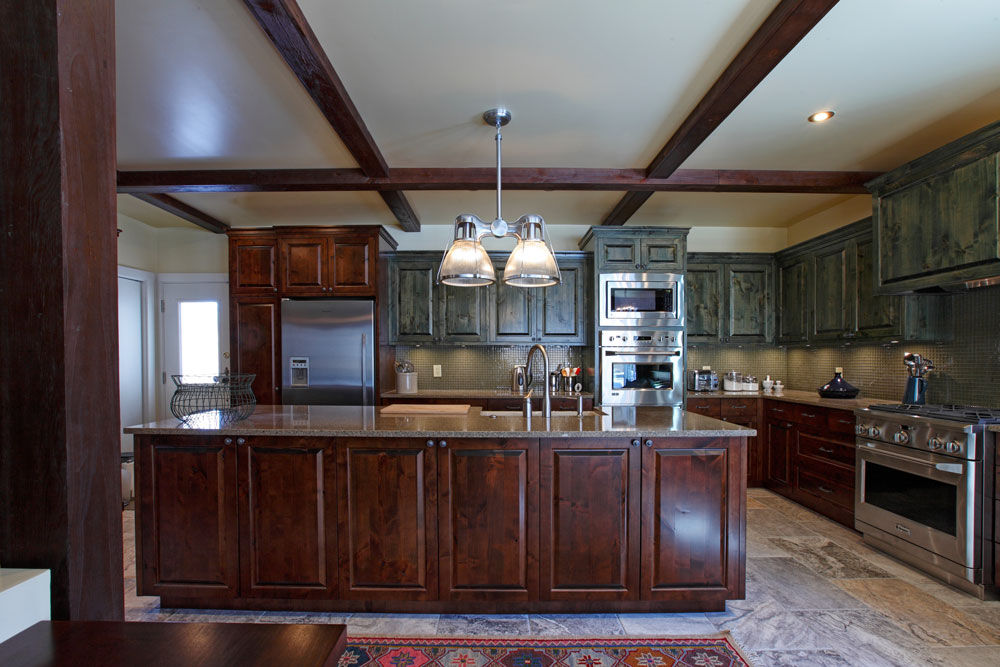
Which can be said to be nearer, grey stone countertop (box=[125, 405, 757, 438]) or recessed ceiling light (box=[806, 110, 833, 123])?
grey stone countertop (box=[125, 405, 757, 438])

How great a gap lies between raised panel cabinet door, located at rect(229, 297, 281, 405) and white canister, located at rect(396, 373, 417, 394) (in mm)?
1117

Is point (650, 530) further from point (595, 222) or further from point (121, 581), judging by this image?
point (595, 222)

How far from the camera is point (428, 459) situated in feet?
7.29

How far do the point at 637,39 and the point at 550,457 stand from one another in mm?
1871

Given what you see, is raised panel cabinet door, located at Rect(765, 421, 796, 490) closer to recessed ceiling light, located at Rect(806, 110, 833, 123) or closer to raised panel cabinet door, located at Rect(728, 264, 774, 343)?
raised panel cabinet door, located at Rect(728, 264, 774, 343)

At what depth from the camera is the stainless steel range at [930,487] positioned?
2.43 metres

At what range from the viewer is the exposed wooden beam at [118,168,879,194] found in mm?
3389

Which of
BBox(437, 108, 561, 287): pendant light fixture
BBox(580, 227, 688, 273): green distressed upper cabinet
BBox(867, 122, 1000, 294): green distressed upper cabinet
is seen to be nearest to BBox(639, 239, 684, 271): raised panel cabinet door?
BBox(580, 227, 688, 273): green distressed upper cabinet

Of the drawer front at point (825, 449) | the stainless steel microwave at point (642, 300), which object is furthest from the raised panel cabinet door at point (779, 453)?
the stainless steel microwave at point (642, 300)

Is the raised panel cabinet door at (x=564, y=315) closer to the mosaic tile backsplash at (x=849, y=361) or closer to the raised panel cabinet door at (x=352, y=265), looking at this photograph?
the mosaic tile backsplash at (x=849, y=361)

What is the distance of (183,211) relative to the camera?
14.1ft

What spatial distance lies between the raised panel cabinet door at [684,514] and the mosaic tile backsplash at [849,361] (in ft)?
7.12

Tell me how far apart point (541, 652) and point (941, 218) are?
3.23 m

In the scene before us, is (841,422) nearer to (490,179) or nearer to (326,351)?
(490,179)
